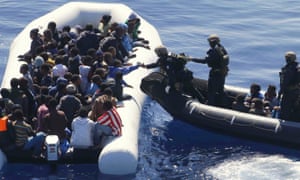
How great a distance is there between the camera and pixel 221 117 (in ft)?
51.7

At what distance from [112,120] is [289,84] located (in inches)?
142

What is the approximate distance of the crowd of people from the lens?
45.9ft

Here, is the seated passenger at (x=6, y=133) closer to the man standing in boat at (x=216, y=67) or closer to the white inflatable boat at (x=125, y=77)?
the white inflatable boat at (x=125, y=77)

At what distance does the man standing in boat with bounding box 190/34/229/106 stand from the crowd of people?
1.71 m

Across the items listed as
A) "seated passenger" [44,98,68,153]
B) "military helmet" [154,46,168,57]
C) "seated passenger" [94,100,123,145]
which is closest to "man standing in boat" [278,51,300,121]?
"military helmet" [154,46,168,57]

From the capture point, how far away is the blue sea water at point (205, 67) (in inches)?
562

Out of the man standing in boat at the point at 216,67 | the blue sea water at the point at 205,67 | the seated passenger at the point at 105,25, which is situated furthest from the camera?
the seated passenger at the point at 105,25

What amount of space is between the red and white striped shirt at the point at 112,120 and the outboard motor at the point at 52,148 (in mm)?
895

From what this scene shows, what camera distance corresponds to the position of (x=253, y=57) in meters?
23.7

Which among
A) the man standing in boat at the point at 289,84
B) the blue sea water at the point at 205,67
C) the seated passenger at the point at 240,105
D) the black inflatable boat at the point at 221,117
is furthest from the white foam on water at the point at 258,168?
the seated passenger at the point at 240,105

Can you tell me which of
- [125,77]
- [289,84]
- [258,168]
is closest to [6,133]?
[125,77]

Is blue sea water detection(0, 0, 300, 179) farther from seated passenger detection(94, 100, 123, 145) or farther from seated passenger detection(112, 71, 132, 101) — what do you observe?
seated passenger detection(112, 71, 132, 101)

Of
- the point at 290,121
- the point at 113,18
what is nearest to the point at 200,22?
the point at 113,18

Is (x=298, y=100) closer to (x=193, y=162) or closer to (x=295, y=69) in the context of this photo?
(x=295, y=69)
